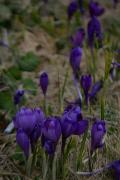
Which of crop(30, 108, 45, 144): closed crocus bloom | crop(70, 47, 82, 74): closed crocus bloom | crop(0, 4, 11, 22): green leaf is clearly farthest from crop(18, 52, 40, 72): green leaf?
crop(30, 108, 45, 144): closed crocus bloom

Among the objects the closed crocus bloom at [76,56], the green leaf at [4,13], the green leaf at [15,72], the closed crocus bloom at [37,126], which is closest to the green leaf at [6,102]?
the green leaf at [15,72]

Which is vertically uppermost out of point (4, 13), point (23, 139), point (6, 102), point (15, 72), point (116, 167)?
point (4, 13)

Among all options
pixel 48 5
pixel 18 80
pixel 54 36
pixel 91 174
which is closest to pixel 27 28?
pixel 54 36

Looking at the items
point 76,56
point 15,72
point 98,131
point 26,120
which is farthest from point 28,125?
point 15,72

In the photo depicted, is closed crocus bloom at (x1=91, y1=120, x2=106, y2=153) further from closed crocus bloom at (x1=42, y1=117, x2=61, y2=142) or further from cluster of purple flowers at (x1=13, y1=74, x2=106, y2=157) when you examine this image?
closed crocus bloom at (x1=42, y1=117, x2=61, y2=142)

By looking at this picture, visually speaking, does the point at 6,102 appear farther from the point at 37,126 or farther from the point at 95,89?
the point at 37,126

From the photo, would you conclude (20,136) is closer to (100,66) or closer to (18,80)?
(18,80)
